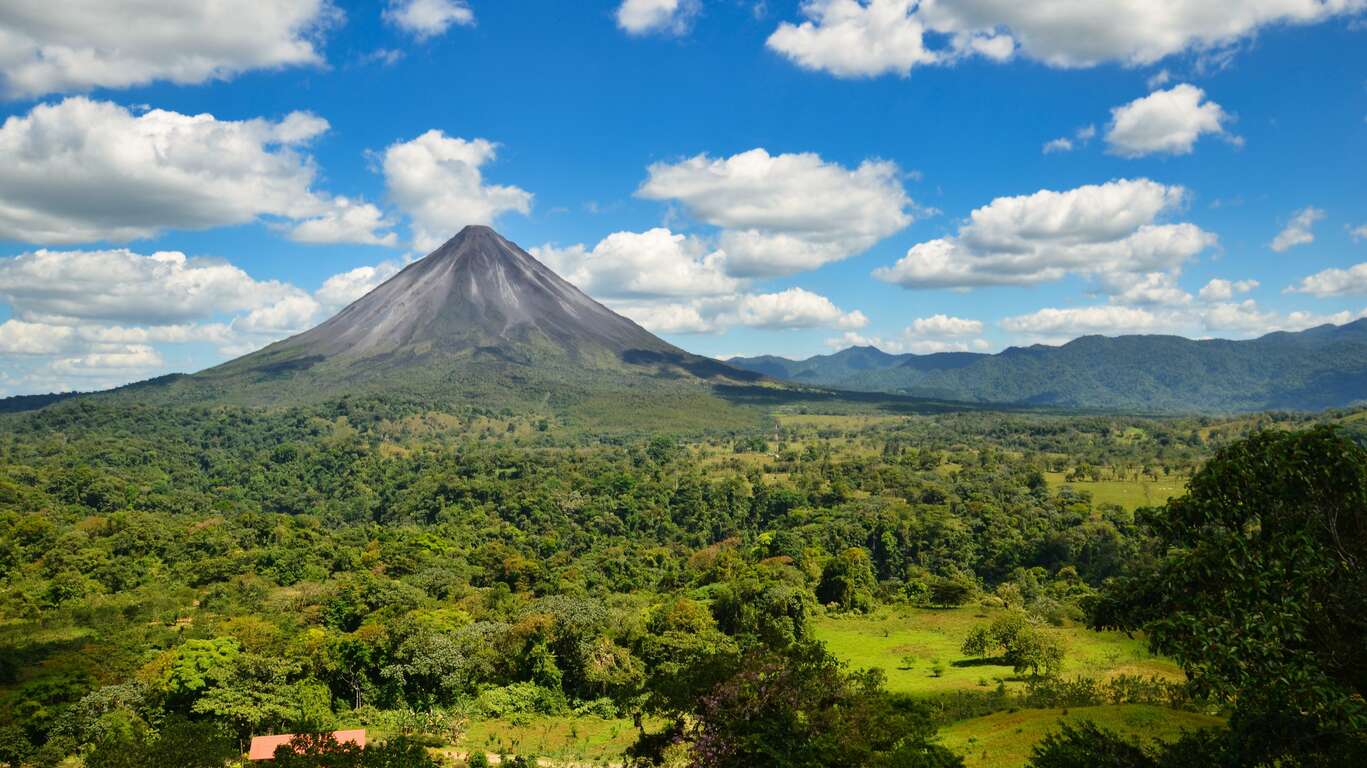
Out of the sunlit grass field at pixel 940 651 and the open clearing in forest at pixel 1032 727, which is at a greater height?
the open clearing in forest at pixel 1032 727

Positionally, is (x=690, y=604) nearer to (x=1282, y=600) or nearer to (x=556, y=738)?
(x=556, y=738)

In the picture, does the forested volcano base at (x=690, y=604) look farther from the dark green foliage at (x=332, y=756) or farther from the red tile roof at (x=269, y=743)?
the red tile roof at (x=269, y=743)

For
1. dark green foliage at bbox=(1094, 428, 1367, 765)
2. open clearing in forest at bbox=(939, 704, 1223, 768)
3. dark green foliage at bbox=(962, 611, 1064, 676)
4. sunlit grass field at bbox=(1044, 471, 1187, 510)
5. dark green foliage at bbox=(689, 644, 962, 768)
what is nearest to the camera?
dark green foliage at bbox=(1094, 428, 1367, 765)

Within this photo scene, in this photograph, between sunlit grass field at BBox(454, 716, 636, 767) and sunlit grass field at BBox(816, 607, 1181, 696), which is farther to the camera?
sunlit grass field at BBox(816, 607, 1181, 696)

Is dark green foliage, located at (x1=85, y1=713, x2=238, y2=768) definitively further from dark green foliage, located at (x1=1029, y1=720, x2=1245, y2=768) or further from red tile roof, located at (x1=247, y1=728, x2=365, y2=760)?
dark green foliage, located at (x1=1029, y1=720, x2=1245, y2=768)

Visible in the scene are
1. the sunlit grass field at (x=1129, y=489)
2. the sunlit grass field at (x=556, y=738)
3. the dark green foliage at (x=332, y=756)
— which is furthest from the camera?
the sunlit grass field at (x=1129, y=489)

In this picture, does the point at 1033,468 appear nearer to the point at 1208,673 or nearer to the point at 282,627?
the point at 282,627

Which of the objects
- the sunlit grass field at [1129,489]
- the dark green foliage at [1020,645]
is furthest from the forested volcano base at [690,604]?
the sunlit grass field at [1129,489]

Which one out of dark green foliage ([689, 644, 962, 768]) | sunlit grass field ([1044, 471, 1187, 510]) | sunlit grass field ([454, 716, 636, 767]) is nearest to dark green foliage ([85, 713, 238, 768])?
sunlit grass field ([454, 716, 636, 767])
